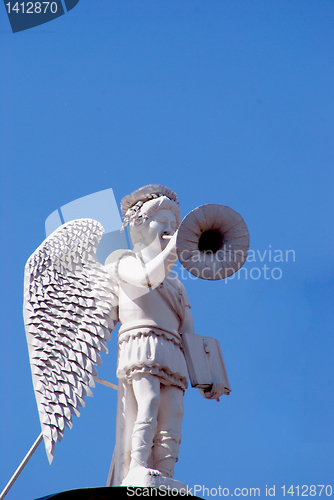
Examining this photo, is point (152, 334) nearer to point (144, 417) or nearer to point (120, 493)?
point (144, 417)

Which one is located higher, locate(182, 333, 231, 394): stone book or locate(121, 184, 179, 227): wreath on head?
locate(121, 184, 179, 227): wreath on head

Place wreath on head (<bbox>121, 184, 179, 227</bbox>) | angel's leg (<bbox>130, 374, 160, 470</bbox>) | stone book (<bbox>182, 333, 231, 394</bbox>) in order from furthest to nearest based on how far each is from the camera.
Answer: wreath on head (<bbox>121, 184, 179, 227</bbox>)
stone book (<bbox>182, 333, 231, 394</bbox>)
angel's leg (<bbox>130, 374, 160, 470</bbox>)

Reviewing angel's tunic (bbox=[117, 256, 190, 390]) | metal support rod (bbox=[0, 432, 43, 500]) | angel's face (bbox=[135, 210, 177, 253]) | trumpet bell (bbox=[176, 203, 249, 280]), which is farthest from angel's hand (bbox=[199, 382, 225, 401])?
metal support rod (bbox=[0, 432, 43, 500])

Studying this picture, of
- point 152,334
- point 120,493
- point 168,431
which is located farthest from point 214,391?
point 120,493

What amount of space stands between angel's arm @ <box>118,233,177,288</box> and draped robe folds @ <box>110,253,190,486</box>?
17cm

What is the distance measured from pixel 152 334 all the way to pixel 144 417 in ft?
3.13

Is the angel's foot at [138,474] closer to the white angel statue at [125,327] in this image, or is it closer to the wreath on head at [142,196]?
the white angel statue at [125,327]

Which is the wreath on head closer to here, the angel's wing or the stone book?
the angel's wing

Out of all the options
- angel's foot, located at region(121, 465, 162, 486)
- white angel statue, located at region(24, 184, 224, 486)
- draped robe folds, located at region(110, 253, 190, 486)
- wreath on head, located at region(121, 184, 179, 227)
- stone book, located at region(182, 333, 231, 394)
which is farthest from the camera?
wreath on head, located at region(121, 184, 179, 227)

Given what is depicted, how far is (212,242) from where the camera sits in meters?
8.44

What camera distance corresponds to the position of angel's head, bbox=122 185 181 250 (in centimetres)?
929

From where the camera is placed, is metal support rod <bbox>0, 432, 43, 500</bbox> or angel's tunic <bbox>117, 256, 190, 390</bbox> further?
angel's tunic <bbox>117, 256, 190, 390</bbox>

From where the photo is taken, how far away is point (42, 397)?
8.47m

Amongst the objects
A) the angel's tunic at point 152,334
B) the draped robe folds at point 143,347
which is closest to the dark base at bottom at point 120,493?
the draped robe folds at point 143,347
